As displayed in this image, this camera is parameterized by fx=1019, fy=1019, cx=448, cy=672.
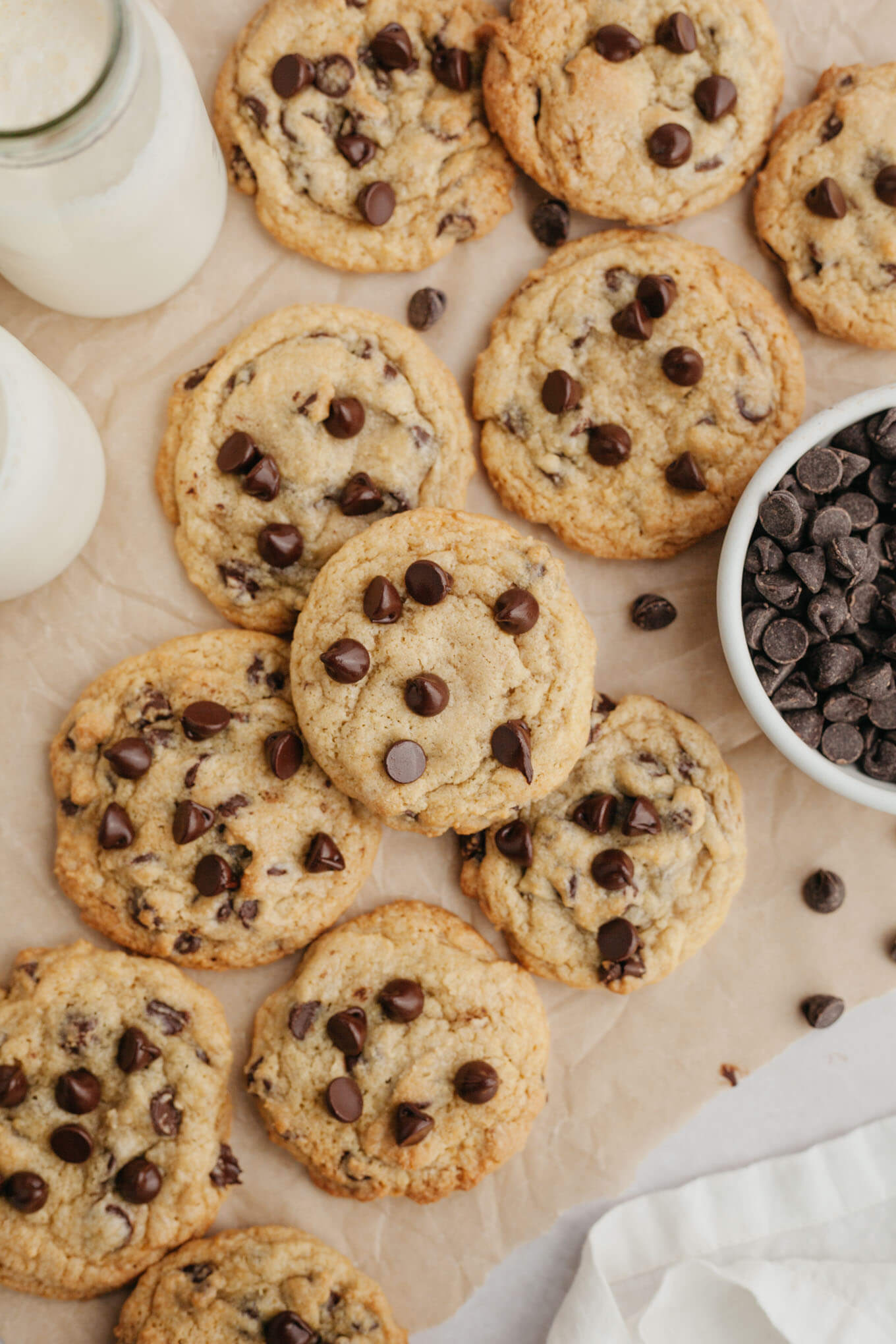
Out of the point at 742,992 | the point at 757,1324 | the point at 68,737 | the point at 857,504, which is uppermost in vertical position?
the point at 857,504

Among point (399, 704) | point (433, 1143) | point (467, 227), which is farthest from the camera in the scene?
point (467, 227)

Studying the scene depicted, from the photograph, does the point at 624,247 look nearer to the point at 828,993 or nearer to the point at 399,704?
the point at 399,704

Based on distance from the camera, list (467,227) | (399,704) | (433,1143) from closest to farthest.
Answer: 1. (399,704)
2. (433,1143)
3. (467,227)

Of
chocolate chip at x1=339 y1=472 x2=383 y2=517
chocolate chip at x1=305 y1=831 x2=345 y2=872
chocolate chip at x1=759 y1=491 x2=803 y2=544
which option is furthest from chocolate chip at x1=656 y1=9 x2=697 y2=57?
→ chocolate chip at x1=305 y1=831 x2=345 y2=872

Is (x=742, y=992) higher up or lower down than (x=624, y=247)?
lower down

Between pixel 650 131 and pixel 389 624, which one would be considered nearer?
pixel 389 624

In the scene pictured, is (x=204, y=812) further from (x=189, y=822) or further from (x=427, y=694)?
(x=427, y=694)

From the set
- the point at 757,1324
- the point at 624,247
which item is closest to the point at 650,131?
the point at 624,247

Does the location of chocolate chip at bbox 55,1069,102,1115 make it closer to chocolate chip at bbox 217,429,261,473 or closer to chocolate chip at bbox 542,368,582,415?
chocolate chip at bbox 217,429,261,473
